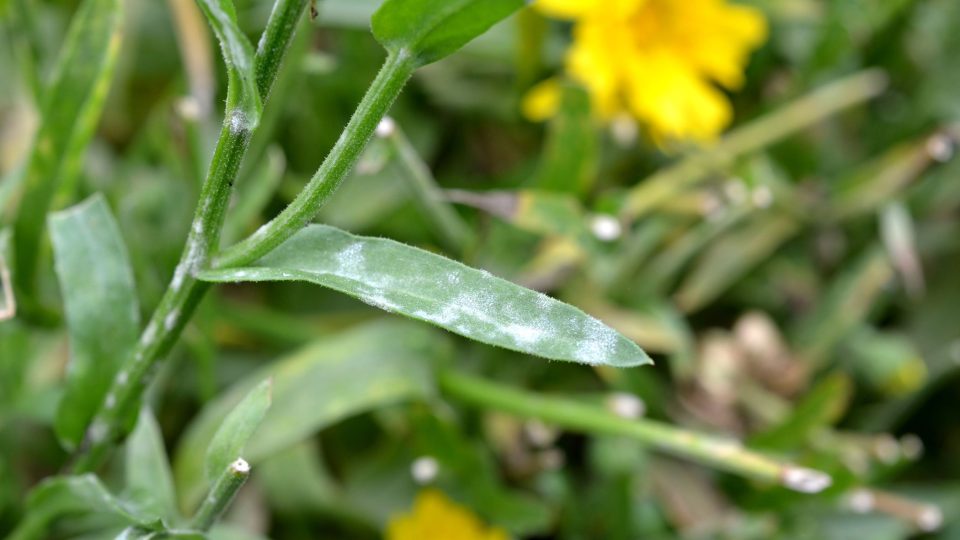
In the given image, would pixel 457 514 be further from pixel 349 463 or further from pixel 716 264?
pixel 716 264

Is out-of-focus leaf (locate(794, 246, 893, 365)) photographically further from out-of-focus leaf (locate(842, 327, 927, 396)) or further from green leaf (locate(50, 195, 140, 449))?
green leaf (locate(50, 195, 140, 449))

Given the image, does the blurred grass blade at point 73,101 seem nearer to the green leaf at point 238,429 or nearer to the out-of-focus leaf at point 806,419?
the green leaf at point 238,429


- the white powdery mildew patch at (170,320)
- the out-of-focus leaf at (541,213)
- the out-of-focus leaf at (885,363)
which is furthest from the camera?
the out-of-focus leaf at (885,363)

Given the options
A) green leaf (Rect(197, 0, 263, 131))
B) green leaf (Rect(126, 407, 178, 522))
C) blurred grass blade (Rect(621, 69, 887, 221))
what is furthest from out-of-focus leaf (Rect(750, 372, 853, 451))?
green leaf (Rect(197, 0, 263, 131))

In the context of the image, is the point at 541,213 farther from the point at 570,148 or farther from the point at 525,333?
the point at 525,333

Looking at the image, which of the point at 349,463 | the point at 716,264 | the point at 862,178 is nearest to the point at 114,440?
the point at 349,463

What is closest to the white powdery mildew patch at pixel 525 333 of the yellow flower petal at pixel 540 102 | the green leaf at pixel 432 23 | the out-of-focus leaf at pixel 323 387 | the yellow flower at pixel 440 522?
the green leaf at pixel 432 23
